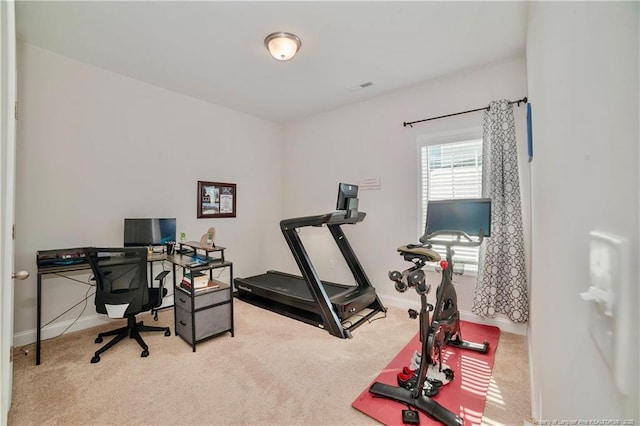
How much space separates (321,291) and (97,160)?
2.92 metres

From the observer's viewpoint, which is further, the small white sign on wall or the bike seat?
the small white sign on wall

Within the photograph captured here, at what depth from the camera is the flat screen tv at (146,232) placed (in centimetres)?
321

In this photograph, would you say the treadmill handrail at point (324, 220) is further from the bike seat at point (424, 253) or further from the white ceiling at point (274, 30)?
the white ceiling at point (274, 30)

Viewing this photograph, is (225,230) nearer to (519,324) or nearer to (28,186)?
(28,186)

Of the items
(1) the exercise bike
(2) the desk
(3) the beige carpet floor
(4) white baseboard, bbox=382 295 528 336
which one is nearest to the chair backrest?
(2) the desk

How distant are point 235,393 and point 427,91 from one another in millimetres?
3739

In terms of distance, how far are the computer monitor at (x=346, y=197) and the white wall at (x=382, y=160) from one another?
867 mm

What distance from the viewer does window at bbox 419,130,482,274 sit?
316 centimetres

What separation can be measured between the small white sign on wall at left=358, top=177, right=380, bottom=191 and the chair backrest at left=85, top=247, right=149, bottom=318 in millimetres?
2768

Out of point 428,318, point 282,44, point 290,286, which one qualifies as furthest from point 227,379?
point 282,44

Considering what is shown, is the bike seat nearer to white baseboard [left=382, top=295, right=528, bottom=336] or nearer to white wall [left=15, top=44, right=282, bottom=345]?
white baseboard [left=382, top=295, right=528, bottom=336]

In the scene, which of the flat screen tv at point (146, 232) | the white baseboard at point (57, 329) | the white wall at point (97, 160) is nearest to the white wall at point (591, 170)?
the flat screen tv at point (146, 232)

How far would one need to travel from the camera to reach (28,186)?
2.72m

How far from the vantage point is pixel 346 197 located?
3021 millimetres
